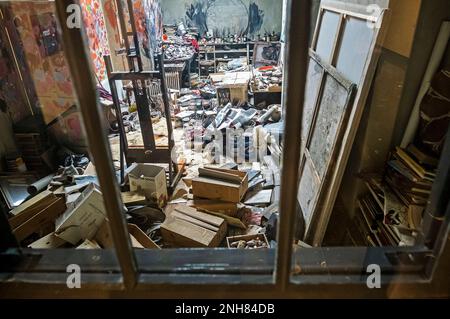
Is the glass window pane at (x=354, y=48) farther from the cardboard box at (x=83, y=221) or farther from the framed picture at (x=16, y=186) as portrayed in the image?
the framed picture at (x=16, y=186)

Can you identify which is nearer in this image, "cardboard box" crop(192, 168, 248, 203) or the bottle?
"cardboard box" crop(192, 168, 248, 203)

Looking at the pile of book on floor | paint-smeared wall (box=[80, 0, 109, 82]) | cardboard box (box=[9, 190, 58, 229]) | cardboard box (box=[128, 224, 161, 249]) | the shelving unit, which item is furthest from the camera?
the shelving unit

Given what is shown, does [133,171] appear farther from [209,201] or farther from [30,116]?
[30,116]

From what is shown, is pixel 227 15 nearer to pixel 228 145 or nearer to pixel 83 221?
pixel 228 145

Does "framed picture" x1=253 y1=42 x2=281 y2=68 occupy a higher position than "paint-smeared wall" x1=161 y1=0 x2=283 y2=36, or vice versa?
"paint-smeared wall" x1=161 y1=0 x2=283 y2=36

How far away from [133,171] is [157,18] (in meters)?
7.00

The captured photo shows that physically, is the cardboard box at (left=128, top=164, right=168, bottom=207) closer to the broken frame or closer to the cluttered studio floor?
the cluttered studio floor

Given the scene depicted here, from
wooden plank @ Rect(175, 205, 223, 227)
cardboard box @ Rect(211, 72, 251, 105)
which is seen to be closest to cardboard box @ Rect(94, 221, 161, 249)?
wooden plank @ Rect(175, 205, 223, 227)

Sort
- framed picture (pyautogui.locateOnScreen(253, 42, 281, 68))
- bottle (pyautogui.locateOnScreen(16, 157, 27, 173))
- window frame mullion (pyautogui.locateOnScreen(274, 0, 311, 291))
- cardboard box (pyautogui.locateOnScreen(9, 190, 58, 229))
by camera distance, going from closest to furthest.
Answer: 1. window frame mullion (pyautogui.locateOnScreen(274, 0, 311, 291))
2. cardboard box (pyautogui.locateOnScreen(9, 190, 58, 229))
3. bottle (pyautogui.locateOnScreen(16, 157, 27, 173))
4. framed picture (pyautogui.locateOnScreen(253, 42, 281, 68))

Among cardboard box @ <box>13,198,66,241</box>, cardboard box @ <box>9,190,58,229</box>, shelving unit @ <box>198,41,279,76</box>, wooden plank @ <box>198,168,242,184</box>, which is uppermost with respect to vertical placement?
shelving unit @ <box>198,41,279,76</box>

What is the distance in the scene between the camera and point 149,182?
3445 millimetres

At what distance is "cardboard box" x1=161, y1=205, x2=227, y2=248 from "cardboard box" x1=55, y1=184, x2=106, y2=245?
68 cm

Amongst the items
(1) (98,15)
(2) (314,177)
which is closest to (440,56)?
(2) (314,177)

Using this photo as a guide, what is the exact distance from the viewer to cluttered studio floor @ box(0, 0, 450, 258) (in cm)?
194
